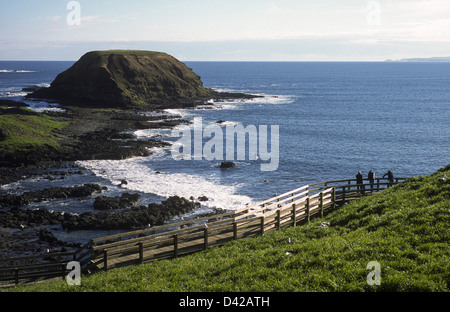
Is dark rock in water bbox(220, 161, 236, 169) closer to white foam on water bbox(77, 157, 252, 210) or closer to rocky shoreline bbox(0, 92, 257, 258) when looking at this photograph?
white foam on water bbox(77, 157, 252, 210)

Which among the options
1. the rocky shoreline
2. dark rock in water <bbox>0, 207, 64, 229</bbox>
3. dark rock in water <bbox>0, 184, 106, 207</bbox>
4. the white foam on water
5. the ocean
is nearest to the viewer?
the rocky shoreline

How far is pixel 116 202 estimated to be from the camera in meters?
43.0

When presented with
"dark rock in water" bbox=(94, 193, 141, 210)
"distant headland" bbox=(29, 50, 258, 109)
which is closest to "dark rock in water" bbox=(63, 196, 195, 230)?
"dark rock in water" bbox=(94, 193, 141, 210)

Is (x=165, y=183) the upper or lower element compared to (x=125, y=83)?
lower

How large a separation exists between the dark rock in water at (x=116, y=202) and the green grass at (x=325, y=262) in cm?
2610

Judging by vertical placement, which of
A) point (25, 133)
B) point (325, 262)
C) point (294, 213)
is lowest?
point (294, 213)

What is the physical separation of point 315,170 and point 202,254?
4347 cm

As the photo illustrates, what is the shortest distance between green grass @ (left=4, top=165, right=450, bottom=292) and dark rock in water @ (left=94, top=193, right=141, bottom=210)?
26097mm

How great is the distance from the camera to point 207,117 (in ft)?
341

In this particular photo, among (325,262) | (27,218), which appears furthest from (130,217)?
(325,262)

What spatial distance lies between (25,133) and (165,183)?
29059mm

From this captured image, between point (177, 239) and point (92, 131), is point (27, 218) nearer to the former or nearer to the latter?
point (177, 239)

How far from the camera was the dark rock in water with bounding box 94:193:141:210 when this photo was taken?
42.1 metres

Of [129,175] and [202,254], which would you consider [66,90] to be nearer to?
[129,175]
